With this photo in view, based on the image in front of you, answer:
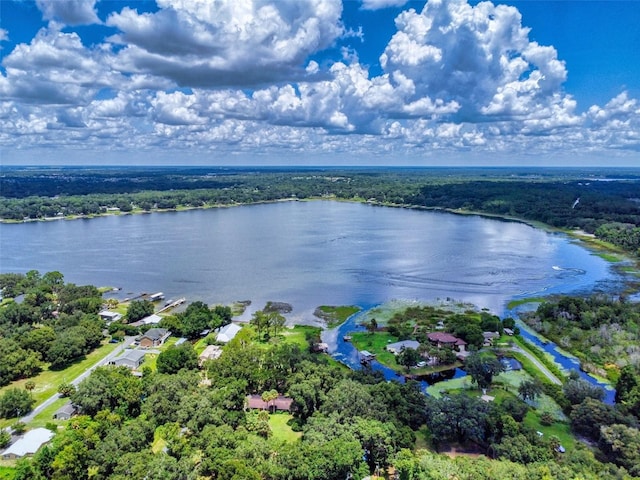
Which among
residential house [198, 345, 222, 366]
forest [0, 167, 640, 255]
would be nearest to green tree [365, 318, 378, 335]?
residential house [198, 345, 222, 366]

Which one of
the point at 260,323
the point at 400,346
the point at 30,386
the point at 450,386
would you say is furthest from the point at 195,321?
the point at 450,386

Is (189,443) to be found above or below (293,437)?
above

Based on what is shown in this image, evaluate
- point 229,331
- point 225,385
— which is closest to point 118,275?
point 229,331

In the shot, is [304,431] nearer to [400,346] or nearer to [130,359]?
[400,346]

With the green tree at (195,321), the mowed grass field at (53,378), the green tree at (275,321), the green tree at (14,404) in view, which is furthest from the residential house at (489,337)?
the green tree at (14,404)

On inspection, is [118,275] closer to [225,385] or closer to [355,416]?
[225,385]

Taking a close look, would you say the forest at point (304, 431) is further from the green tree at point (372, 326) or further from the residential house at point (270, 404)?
the green tree at point (372, 326)

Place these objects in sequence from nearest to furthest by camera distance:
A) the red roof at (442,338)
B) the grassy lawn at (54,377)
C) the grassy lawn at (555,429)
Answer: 1. the grassy lawn at (555,429)
2. the grassy lawn at (54,377)
3. the red roof at (442,338)
